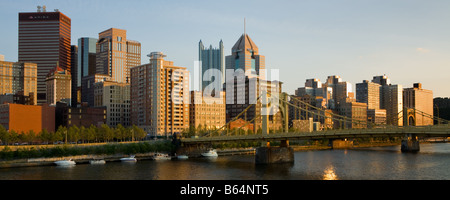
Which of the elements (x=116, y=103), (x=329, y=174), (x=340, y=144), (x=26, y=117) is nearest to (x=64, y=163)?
(x=329, y=174)

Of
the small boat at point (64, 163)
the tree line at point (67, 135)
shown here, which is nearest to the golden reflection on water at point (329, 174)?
the small boat at point (64, 163)

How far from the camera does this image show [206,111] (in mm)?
185625

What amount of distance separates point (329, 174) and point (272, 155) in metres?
17.3

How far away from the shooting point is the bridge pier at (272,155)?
79938 millimetres

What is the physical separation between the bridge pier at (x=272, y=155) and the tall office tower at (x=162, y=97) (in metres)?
78.9

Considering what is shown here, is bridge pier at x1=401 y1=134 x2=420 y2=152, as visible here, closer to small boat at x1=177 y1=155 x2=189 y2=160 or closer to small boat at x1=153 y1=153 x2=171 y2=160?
small boat at x1=177 y1=155 x2=189 y2=160

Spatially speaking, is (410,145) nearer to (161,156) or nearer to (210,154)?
(210,154)

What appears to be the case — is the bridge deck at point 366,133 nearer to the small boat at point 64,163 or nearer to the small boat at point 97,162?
the small boat at point 97,162
